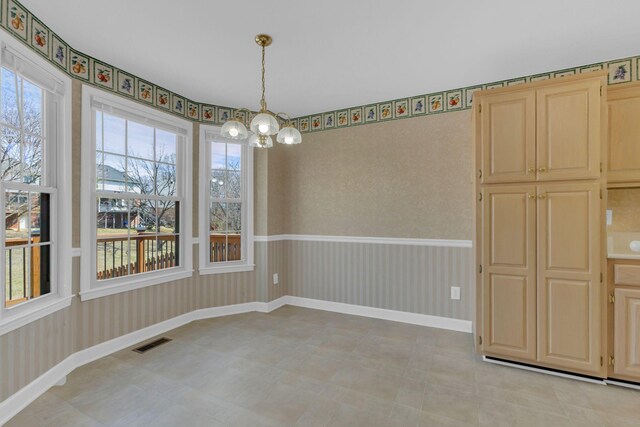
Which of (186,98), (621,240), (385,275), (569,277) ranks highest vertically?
(186,98)

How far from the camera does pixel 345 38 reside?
2.24 m

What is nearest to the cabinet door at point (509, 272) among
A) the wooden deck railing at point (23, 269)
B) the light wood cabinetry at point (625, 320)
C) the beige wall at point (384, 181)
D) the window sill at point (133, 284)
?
the light wood cabinetry at point (625, 320)

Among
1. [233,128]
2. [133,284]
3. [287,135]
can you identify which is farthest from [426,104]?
[133,284]

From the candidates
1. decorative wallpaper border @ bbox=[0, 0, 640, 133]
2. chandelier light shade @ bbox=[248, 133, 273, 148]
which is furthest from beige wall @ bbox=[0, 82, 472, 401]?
chandelier light shade @ bbox=[248, 133, 273, 148]

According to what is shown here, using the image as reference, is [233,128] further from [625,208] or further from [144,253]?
[625,208]

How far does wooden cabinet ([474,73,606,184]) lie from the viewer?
216 cm

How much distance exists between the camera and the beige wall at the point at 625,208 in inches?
98.3

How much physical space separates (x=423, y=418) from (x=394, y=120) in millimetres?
2865

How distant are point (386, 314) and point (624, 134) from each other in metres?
2.70

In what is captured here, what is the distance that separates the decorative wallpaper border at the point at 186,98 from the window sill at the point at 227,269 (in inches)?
69.5

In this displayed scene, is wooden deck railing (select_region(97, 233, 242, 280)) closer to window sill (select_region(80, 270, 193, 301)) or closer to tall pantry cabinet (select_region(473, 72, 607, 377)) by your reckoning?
window sill (select_region(80, 270, 193, 301))

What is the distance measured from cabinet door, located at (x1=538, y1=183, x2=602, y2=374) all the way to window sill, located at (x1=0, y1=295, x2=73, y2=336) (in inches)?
141

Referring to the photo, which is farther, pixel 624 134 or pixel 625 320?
pixel 624 134

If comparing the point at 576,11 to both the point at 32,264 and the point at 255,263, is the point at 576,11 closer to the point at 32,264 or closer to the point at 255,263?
the point at 255,263
